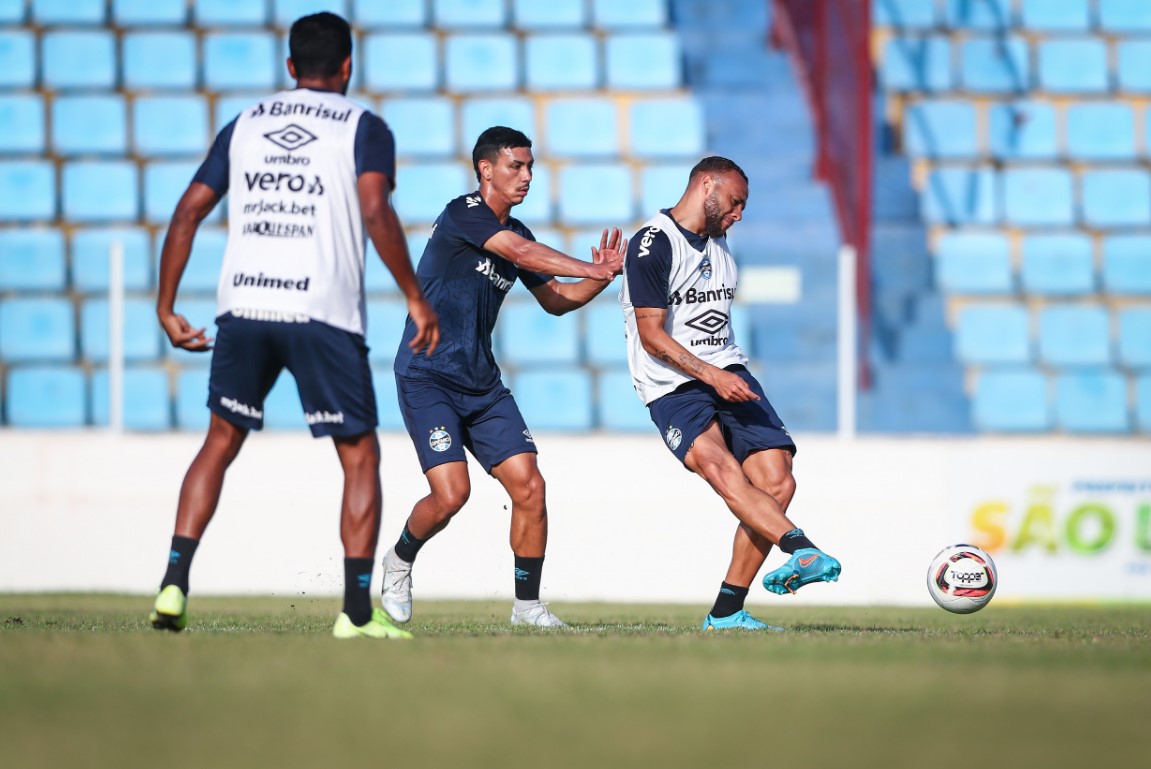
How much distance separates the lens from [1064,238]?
14.5 m

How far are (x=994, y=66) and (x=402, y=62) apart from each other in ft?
20.1

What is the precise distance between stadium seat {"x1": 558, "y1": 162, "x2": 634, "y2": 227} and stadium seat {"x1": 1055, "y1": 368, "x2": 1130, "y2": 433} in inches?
163

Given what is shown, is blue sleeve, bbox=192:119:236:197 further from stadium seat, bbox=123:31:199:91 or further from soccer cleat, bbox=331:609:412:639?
stadium seat, bbox=123:31:199:91

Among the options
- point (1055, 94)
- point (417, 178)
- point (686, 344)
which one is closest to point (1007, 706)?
point (686, 344)

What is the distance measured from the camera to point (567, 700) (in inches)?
152

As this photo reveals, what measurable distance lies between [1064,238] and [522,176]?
8.53m

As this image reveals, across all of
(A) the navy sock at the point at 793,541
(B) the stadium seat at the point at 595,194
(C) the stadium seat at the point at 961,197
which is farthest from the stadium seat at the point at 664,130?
(A) the navy sock at the point at 793,541

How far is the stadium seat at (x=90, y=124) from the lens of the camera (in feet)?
49.4

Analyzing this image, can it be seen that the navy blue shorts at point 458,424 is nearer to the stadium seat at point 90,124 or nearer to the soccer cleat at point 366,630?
the soccer cleat at point 366,630

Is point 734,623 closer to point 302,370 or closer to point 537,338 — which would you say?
point 302,370

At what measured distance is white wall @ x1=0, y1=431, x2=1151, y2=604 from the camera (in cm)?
1144

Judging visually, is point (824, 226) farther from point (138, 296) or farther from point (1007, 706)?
point (1007, 706)

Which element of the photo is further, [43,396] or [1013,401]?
[1013,401]

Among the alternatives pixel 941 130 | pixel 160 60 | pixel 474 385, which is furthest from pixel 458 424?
pixel 941 130
